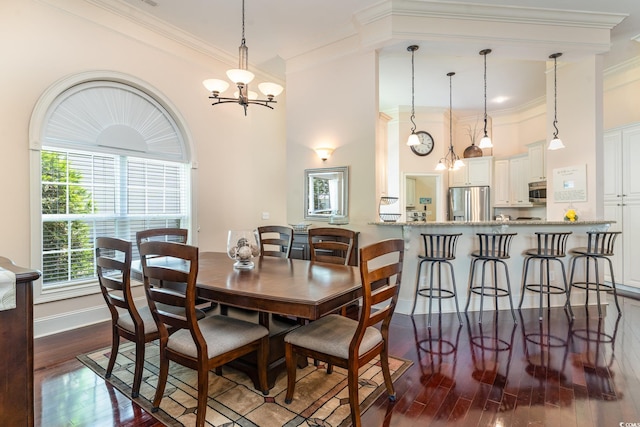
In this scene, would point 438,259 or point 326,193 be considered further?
point 326,193

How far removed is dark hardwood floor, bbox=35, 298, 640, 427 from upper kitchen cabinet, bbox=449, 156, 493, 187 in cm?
398

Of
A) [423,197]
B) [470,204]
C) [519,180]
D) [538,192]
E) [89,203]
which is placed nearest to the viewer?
[89,203]

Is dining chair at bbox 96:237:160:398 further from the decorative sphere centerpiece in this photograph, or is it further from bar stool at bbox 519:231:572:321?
bar stool at bbox 519:231:572:321

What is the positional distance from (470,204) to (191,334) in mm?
6548

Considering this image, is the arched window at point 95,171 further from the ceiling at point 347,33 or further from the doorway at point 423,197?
the doorway at point 423,197

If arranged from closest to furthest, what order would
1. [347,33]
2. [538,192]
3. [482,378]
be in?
[482,378] < [347,33] < [538,192]

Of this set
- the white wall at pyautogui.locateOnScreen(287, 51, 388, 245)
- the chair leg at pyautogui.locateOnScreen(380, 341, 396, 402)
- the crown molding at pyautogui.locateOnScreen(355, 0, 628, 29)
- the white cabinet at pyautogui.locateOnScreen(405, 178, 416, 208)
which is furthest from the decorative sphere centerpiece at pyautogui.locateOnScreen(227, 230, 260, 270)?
the white cabinet at pyautogui.locateOnScreen(405, 178, 416, 208)

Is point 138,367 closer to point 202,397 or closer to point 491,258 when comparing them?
point 202,397

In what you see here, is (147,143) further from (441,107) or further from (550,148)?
(441,107)

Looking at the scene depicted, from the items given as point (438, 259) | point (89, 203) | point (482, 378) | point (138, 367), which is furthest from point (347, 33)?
point (138, 367)

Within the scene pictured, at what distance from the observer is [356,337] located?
173cm

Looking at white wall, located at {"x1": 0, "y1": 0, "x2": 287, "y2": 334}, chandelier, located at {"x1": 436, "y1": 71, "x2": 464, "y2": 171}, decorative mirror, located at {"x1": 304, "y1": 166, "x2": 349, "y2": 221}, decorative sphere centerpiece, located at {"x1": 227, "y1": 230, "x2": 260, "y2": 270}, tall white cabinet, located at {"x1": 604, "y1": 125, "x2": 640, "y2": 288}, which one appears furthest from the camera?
chandelier, located at {"x1": 436, "y1": 71, "x2": 464, "y2": 171}

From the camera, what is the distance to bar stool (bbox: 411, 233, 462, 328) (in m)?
3.46

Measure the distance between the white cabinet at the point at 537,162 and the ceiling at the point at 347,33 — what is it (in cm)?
104
